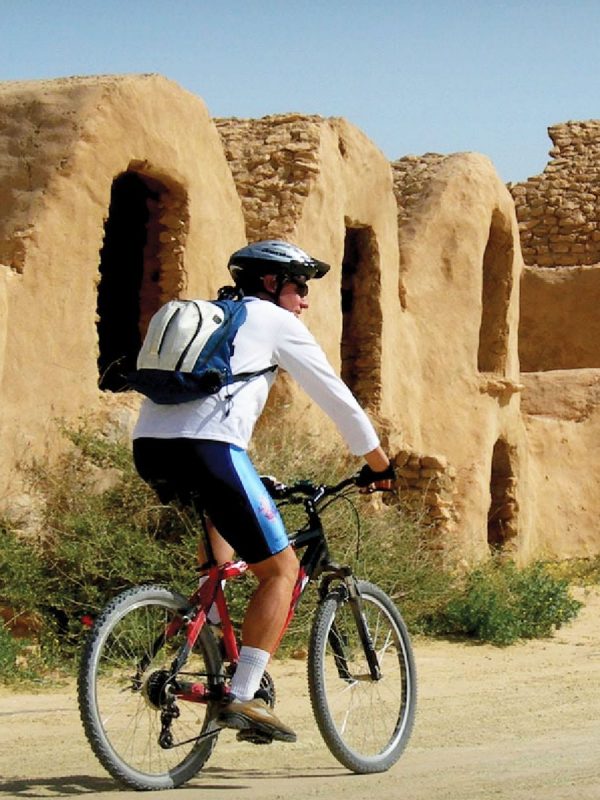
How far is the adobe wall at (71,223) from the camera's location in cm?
912

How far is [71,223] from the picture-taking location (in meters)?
9.44

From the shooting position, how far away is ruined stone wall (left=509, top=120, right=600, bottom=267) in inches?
948

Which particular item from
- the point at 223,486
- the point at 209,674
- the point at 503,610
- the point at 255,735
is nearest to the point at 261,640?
the point at 209,674

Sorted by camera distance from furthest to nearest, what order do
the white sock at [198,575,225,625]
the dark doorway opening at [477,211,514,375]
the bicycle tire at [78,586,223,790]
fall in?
the dark doorway opening at [477,211,514,375], the white sock at [198,575,225,625], the bicycle tire at [78,586,223,790]

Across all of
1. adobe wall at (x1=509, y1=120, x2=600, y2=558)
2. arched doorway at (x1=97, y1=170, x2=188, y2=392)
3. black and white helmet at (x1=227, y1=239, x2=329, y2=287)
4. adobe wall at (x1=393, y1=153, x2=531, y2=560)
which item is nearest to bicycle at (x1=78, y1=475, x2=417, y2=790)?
black and white helmet at (x1=227, y1=239, x2=329, y2=287)

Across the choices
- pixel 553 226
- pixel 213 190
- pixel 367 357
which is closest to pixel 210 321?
pixel 213 190

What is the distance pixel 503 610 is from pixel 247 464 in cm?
543

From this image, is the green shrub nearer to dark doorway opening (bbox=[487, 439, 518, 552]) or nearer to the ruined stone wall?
dark doorway opening (bbox=[487, 439, 518, 552])

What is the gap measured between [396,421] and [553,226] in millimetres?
11584

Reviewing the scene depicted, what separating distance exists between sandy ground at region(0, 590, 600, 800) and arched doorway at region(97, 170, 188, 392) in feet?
11.0

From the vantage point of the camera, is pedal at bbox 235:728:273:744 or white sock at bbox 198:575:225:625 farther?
white sock at bbox 198:575:225:625

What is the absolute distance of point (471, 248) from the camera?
52.8 ft

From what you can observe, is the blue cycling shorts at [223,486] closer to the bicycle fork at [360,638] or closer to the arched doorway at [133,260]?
the bicycle fork at [360,638]

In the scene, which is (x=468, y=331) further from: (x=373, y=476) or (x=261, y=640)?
(x=261, y=640)
